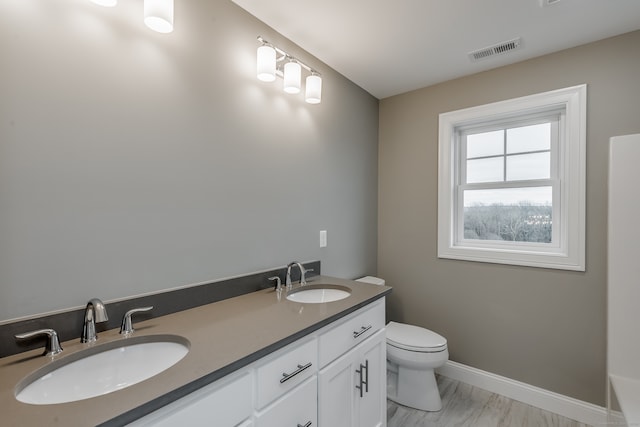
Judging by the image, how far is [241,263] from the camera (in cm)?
158

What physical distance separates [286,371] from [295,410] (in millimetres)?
166

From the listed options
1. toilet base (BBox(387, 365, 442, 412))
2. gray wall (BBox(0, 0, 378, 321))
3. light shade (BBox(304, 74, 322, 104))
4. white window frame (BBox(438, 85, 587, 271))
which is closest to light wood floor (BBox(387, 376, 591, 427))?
toilet base (BBox(387, 365, 442, 412))

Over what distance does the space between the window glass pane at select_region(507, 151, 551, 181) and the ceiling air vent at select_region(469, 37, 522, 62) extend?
778 mm

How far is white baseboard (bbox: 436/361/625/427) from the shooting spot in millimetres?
1854

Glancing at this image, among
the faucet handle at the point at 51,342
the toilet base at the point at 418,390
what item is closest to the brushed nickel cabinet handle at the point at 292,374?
the faucet handle at the point at 51,342

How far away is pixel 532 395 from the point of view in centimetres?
206

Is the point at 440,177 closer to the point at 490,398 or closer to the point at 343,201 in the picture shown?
the point at 343,201

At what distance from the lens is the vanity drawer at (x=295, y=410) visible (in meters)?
0.96

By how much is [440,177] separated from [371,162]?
0.62 metres

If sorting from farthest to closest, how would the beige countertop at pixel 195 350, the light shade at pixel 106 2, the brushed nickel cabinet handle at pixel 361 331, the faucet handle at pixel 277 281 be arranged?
the faucet handle at pixel 277 281
the brushed nickel cabinet handle at pixel 361 331
the light shade at pixel 106 2
the beige countertop at pixel 195 350

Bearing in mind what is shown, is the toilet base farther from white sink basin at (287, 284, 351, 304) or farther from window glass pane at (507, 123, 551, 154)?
window glass pane at (507, 123, 551, 154)

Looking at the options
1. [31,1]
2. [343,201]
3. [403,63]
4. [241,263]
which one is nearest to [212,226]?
[241,263]

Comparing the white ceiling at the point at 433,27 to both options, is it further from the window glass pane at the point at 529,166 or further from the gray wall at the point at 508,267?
the window glass pane at the point at 529,166

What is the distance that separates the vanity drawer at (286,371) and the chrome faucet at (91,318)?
544 mm
